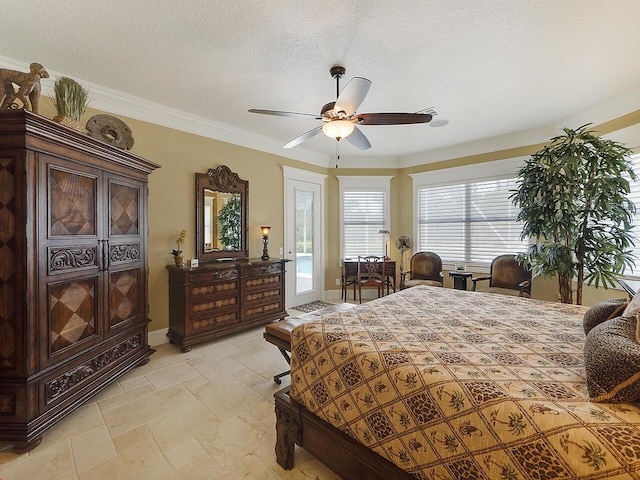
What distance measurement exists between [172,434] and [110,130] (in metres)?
2.72

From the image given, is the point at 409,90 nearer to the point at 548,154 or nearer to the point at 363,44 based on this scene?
the point at 363,44

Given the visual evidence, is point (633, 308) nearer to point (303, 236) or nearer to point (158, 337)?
point (158, 337)

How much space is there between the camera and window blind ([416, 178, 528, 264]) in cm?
455

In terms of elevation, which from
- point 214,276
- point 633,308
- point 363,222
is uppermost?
point 363,222

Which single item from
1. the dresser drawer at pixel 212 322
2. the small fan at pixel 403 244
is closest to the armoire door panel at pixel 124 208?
the dresser drawer at pixel 212 322

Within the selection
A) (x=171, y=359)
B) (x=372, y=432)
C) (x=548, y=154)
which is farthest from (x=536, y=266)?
(x=171, y=359)

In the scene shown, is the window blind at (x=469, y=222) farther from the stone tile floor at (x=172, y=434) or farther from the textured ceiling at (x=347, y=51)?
the stone tile floor at (x=172, y=434)

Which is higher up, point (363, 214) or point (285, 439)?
point (363, 214)

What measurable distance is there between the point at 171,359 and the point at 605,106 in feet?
18.9

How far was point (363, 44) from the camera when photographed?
89.4 inches

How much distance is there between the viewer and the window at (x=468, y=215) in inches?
178

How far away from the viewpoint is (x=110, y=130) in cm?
276

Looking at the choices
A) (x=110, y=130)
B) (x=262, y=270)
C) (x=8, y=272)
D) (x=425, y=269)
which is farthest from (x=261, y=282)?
(x=425, y=269)

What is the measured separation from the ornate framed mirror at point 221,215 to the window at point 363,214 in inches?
86.5
